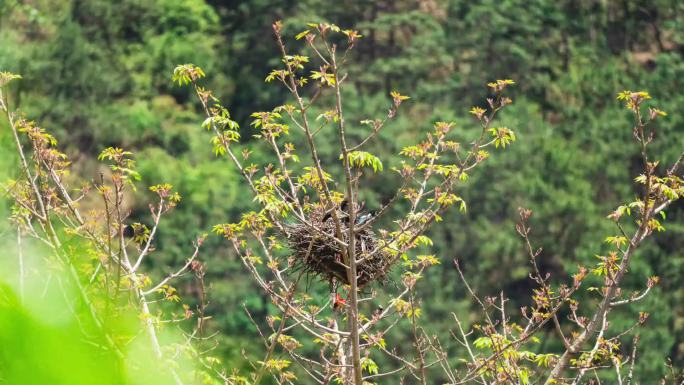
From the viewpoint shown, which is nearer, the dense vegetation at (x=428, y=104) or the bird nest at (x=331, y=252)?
the bird nest at (x=331, y=252)

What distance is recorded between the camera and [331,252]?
14.0ft

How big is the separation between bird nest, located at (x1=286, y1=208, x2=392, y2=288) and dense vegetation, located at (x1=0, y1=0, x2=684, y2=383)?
1199 cm

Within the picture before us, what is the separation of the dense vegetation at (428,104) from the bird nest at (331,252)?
472 inches

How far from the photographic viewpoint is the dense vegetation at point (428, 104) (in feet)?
56.9

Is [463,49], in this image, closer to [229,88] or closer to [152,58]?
[229,88]

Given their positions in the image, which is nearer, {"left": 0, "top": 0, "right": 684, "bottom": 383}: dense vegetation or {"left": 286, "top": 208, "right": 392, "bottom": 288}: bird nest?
{"left": 286, "top": 208, "right": 392, "bottom": 288}: bird nest

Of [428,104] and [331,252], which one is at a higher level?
[331,252]

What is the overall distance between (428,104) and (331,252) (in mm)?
14906

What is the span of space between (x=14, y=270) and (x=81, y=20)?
801 inches

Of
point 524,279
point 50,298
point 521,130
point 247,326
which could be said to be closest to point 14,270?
point 50,298

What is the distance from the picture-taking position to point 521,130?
62.4 feet

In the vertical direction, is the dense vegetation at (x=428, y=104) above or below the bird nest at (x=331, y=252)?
below

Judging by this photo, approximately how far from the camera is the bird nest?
4.16 metres

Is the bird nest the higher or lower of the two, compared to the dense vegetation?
higher
